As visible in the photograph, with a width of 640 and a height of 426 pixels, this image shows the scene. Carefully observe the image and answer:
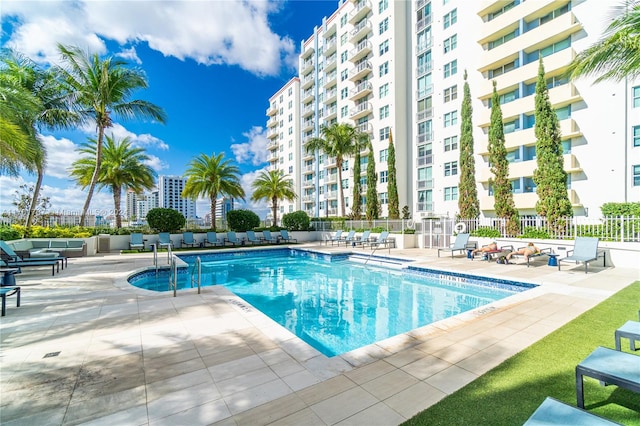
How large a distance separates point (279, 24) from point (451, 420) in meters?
28.6

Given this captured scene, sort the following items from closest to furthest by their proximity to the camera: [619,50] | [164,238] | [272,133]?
[619,50], [164,238], [272,133]

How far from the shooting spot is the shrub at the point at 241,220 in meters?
24.3

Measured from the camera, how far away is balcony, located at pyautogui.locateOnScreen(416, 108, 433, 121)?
28453 mm

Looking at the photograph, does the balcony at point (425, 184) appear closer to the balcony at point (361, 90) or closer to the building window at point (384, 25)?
the balcony at point (361, 90)

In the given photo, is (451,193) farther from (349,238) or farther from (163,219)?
(163,219)

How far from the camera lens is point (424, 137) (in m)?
29.1

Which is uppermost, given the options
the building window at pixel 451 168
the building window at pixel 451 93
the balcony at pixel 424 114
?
the building window at pixel 451 93

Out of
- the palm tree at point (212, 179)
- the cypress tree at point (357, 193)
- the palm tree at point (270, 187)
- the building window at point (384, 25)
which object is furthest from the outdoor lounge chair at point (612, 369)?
the building window at point (384, 25)

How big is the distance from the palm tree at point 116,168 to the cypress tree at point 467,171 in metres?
24.9

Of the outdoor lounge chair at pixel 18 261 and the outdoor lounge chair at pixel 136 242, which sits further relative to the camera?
the outdoor lounge chair at pixel 136 242

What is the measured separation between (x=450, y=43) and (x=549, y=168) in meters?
17.8

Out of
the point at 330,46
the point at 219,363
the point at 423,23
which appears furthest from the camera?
the point at 330,46

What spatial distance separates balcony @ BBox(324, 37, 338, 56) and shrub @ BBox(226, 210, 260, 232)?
27.7 m

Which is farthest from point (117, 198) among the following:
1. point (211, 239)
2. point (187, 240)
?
point (211, 239)
